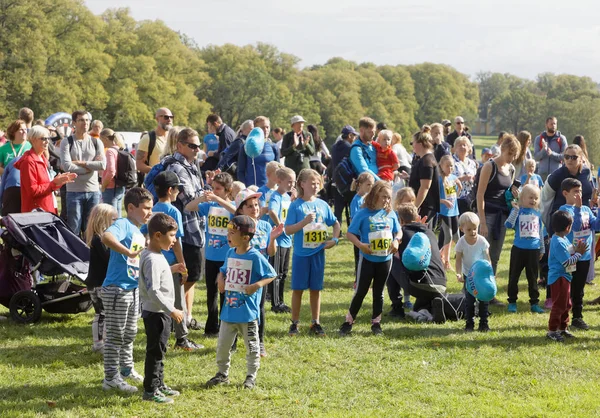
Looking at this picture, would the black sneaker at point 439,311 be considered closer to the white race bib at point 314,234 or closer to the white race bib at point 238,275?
the white race bib at point 314,234

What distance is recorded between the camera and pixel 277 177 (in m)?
8.04

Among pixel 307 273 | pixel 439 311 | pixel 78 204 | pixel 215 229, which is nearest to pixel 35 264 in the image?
pixel 215 229

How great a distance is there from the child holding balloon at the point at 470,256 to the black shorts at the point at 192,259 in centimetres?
283

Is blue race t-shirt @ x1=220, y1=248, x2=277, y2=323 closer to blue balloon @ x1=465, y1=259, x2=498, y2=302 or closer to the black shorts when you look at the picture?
the black shorts

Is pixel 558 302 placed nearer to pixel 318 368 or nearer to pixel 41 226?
pixel 318 368

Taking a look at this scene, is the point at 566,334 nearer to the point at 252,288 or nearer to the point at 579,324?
the point at 579,324

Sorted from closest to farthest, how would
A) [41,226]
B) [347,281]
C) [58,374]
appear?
[58,374]
[41,226]
[347,281]

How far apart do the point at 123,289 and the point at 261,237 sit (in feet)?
4.77

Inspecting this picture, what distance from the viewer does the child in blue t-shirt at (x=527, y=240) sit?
8852 mm

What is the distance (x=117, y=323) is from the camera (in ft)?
19.6

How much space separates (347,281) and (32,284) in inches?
183

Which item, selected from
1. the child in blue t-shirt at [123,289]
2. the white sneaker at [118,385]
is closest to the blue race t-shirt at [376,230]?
the child in blue t-shirt at [123,289]

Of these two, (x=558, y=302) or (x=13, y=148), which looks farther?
(x=13, y=148)

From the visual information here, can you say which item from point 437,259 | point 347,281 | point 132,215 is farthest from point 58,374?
point 347,281
